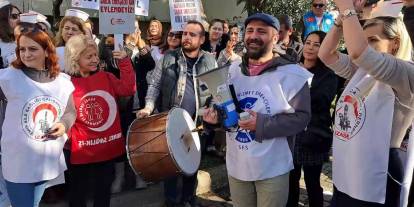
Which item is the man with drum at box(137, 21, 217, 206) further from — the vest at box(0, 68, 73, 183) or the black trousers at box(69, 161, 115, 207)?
the vest at box(0, 68, 73, 183)

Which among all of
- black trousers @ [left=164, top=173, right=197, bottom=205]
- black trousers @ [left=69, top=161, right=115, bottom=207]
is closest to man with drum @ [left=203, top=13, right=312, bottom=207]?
black trousers @ [left=69, top=161, right=115, bottom=207]

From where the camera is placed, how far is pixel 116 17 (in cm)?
400

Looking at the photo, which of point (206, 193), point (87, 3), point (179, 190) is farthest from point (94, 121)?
point (87, 3)

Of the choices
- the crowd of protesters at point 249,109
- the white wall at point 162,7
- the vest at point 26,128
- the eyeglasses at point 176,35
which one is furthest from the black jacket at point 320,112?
the white wall at point 162,7

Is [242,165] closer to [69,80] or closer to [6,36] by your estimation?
[69,80]

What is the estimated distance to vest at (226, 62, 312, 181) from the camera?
9.32ft

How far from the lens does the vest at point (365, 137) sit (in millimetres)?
2318

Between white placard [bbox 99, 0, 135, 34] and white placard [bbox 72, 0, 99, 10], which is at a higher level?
white placard [bbox 72, 0, 99, 10]

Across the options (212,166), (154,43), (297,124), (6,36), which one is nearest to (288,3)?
(154,43)

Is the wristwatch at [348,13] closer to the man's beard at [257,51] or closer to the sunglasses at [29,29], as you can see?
the man's beard at [257,51]

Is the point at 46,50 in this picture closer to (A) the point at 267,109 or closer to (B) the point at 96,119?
(B) the point at 96,119

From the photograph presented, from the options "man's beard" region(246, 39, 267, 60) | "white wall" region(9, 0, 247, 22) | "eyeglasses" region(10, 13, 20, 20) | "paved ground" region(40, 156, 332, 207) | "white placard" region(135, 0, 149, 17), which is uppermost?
"white wall" region(9, 0, 247, 22)

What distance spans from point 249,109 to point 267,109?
0.39 feet

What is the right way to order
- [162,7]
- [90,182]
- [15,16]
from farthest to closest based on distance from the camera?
[162,7], [15,16], [90,182]
